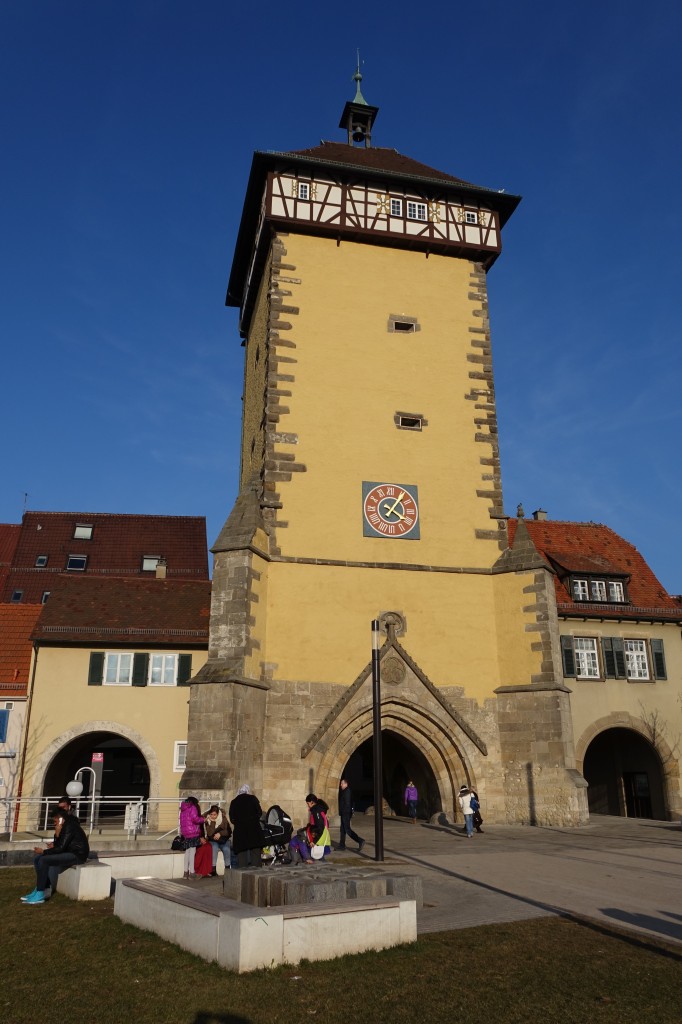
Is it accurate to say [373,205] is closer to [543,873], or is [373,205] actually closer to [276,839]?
[276,839]

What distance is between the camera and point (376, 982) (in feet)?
21.3

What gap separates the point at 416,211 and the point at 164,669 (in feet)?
51.9

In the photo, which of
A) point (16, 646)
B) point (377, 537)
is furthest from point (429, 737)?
point (16, 646)

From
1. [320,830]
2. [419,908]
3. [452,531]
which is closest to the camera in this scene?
[419,908]


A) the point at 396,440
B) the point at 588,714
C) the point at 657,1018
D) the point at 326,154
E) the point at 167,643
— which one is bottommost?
the point at 657,1018

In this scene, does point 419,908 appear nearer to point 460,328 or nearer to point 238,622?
point 238,622

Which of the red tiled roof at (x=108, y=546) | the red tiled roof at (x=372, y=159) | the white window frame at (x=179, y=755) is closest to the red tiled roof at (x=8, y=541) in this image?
the red tiled roof at (x=108, y=546)

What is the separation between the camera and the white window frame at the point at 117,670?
24109 millimetres

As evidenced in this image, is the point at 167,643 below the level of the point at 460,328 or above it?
below

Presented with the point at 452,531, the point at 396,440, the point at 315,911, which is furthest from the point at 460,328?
the point at 315,911

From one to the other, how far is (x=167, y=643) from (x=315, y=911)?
1805 centimetres

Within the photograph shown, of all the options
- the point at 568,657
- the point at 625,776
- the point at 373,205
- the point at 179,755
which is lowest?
the point at 625,776

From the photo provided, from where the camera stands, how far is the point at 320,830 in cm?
1289

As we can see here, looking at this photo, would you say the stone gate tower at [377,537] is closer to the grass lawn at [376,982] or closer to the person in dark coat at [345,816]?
the person in dark coat at [345,816]
